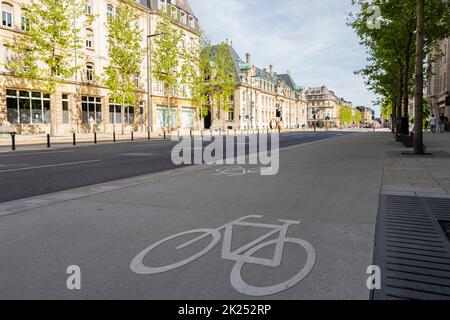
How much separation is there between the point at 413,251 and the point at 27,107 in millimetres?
34656

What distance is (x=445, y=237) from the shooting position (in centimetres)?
396

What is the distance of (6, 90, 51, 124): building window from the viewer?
30.3 meters

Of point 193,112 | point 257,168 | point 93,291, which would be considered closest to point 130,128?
point 193,112

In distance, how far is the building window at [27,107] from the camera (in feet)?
99.4

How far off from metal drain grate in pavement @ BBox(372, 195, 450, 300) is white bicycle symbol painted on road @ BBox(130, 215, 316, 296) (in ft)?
2.06

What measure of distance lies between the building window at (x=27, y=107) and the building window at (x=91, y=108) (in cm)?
394

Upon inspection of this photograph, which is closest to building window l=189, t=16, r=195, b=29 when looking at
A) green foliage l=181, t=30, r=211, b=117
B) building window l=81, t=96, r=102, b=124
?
green foliage l=181, t=30, r=211, b=117

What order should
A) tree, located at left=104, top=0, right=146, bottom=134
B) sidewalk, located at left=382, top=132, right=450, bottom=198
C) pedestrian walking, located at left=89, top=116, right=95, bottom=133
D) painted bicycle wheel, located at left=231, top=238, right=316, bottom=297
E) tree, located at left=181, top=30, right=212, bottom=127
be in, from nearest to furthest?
painted bicycle wheel, located at left=231, top=238, right=316, bottom=297
sidewalk, located at left=382, top=132, right=450, bottom=198
pedestrian walking, located at left=89, top=116, right=95, bottom=133
tree, located at left=104, top=0, right=146, bottom=134
tree, located at left=181, top=30, right=212, bottom=127

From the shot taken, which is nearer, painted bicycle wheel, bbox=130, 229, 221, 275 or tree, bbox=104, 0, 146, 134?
painted bicycle wheel, bbox=130, 229, 221, 275

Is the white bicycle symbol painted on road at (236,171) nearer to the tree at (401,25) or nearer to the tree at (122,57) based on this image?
the tree at (401,25)

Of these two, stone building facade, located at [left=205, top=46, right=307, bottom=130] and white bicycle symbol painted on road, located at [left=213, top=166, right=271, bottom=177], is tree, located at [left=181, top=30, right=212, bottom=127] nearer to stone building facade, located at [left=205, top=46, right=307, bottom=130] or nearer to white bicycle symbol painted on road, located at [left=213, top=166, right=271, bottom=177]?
stone building facade, located at [left=205, top=46, right=307, bottom=130]

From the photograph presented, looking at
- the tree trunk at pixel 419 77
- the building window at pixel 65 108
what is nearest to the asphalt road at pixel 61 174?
the tree trunk at pixel 419 77

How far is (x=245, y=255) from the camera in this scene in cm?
344

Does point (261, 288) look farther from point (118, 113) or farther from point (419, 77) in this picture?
point (118, 113)
